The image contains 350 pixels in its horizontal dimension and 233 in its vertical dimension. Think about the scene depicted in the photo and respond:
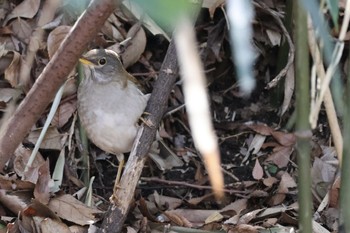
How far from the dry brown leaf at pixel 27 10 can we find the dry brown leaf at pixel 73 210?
1.29 metres

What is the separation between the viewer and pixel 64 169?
4.30m

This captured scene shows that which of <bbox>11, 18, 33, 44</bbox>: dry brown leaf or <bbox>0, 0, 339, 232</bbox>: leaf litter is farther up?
<bbox>11, 18, 33, 44</bbox>: dry brown leaf

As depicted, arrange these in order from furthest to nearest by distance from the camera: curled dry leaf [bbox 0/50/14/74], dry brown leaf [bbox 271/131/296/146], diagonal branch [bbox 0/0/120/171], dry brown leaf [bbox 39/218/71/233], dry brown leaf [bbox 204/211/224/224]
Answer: dry brown leaf [bbox 271/131/296/146]
curled dry leaf [bbox 0/50/14/74]
dry brown leaf [bbox 204/211/224/224]
dry brown leaf [bbox 39/218/71/233]
diagonal branch [bbox 0/0/120/171]

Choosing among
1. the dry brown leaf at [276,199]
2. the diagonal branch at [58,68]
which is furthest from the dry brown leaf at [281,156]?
the diagonal branch at [58,68]

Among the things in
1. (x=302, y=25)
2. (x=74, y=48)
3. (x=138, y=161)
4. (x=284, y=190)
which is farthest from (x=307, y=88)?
(x=284, y=190)

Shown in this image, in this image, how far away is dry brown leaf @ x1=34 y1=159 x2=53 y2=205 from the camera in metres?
3.82

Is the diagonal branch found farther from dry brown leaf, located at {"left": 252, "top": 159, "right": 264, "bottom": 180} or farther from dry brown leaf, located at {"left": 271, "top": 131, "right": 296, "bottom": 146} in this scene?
dry brown leaf, located at {"left": 271, "top": 131, "right": 296, "bottom": 146}

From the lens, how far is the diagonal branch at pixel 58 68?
1423mm

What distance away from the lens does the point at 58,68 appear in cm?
153

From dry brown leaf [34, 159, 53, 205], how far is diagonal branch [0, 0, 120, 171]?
212cm

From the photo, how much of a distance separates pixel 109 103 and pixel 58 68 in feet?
7.74

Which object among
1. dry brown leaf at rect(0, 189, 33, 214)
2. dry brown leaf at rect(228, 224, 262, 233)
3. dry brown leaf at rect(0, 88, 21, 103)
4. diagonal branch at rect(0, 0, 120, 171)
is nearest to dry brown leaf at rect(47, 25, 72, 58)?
dry brown leaf at rect(0, 88, 21, 103)

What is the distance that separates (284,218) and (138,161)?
0.93 m

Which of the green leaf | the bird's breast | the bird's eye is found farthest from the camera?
the bird's eye
